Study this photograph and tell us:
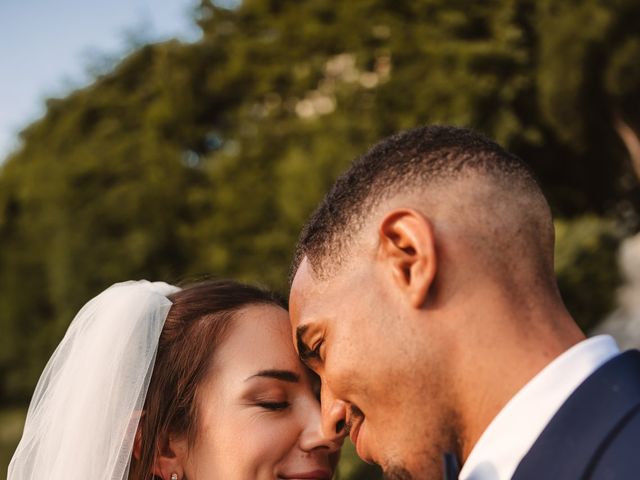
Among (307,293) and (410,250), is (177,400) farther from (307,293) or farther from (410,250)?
(410,250)

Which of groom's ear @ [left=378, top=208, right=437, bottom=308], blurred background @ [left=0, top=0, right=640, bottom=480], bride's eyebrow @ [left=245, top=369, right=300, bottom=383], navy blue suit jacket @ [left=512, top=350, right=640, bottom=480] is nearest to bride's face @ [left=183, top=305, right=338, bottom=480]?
bride's eyebrow @ [left=245, top=369, right=300, bottom=383]

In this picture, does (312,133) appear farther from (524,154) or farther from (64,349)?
(64,349)

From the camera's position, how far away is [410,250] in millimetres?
2221

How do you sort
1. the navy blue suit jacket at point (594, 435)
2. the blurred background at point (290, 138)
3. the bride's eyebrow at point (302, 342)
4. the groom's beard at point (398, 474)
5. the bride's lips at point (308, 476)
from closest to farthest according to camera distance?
the navy blue suit jacket at point (594, 435), the groom's beard at point (398, 474), the bride's eyebrow at point (302, 342), the bride's lips at point (308, 476), the blurred background at point (290, 138)

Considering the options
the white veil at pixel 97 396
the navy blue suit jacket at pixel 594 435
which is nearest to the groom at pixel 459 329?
the navy blue suit jacket at pixel 594 435

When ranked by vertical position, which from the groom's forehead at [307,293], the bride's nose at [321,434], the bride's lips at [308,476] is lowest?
the bride's lips at [308,476]

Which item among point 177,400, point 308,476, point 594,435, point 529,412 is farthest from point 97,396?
point 594,435

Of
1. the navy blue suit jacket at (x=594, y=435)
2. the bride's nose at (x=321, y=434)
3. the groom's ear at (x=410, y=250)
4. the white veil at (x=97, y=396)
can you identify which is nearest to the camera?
the navy blue suit jacket at (x=594, y=435)

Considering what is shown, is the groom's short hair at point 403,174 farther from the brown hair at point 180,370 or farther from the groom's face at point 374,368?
the brown hair at point 180,370

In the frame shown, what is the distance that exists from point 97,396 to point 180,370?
1.10ft

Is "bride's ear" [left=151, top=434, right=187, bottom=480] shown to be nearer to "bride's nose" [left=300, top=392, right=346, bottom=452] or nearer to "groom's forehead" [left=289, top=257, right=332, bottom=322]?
"bride's nose" [left=300, top=392, right=346, bottom=452]

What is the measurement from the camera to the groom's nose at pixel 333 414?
266 centimetres

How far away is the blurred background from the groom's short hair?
39.2 ft

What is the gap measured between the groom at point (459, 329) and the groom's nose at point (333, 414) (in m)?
0.11
